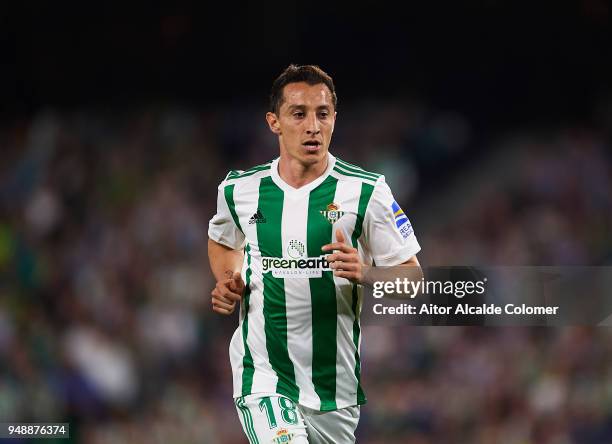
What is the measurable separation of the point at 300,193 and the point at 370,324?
2897 mm

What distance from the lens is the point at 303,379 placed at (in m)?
3.36

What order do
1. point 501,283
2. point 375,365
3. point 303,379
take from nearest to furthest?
point 303,379 < point 501,283 < point 375,365

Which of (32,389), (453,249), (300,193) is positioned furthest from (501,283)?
(32,389)

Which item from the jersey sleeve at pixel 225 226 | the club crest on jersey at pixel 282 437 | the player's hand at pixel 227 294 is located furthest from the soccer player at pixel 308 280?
the jersey sleeve at pixel 225 226

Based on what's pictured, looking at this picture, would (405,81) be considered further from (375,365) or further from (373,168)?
(375,365)

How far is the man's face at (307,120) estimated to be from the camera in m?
3.41

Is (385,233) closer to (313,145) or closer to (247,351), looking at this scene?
(313,145)

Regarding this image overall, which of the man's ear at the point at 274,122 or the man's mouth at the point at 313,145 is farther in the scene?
the man's ear at the point at 274,122

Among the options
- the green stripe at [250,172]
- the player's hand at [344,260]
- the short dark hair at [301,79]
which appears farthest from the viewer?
the green stripe at [250,172]

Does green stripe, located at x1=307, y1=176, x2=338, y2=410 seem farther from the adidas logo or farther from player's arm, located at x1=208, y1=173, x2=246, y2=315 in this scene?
player's arm, located at x1=208, y1=173, x2=246, y2=315

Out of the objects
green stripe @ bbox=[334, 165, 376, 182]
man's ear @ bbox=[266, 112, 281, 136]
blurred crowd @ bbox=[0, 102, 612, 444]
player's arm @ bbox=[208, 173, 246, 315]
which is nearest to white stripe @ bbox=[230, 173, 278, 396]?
player's arm @ bbox=[208, 173, 246, 315]

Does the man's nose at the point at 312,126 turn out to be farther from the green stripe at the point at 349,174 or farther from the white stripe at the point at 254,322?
the white stripe at the point at 254,322

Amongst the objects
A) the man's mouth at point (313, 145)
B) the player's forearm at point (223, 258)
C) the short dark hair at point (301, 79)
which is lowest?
the player's forearm at point (223, 258)

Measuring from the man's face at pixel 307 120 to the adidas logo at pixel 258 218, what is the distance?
271 millimetres
